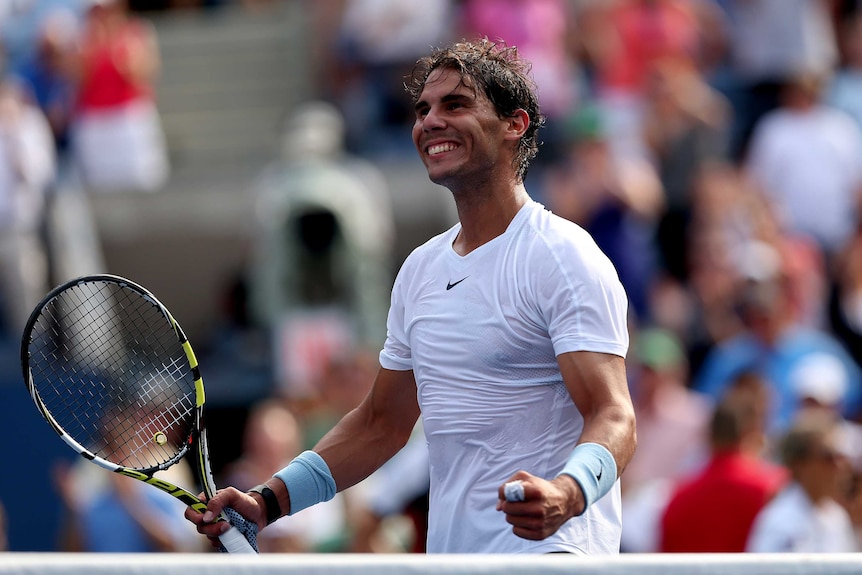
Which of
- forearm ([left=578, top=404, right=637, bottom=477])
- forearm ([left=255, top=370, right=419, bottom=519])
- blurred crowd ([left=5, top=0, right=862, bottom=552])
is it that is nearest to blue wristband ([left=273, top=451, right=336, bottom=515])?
forearm ([left=255, top=370, right=419, bottom=519])

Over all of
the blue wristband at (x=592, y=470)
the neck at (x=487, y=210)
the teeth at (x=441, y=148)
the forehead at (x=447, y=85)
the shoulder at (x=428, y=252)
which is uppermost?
the forehead at (x=447, y=85)

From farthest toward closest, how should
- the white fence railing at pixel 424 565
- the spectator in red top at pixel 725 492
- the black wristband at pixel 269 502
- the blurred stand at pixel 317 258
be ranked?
1. the blurred stand at pixel 317 258
2. the spectator in red top at pixel 725 492
3. the black wristband at pixel 269 502
4. the white fence railing at pixel 424 565

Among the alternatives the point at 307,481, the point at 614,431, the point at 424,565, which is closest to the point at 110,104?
the point at 307,481

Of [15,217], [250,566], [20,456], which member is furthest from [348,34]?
[250,566]

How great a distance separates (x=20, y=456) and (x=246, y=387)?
4.99 feet

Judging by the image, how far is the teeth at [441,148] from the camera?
3889 millimetres

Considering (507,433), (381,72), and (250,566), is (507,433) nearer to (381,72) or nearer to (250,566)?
(250,566)

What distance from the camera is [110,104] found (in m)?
11.4

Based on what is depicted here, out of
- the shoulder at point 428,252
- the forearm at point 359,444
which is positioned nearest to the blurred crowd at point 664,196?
the forearm at point 359,444

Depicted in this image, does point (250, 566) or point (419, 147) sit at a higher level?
point (419, 147)

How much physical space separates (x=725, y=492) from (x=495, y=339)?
122 inches

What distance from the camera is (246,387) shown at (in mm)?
10609

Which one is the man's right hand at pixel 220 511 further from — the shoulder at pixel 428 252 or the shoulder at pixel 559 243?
the shoulder at pixel 559 243

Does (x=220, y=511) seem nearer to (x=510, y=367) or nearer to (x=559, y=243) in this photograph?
(x=510, y=367)
